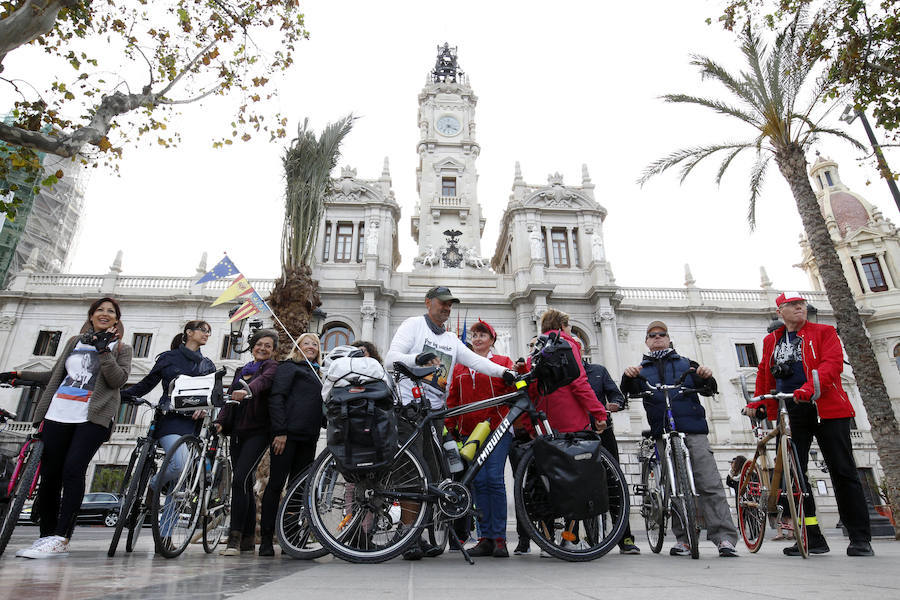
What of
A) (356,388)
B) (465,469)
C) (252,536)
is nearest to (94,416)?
(252,536)

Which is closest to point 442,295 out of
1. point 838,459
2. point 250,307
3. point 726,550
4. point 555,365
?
point 555,365

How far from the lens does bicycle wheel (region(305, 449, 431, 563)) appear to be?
3.03 m

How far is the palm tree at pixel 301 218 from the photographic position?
40.9ft

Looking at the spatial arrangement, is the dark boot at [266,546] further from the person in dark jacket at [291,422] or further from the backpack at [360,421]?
the backpack at [360,421]

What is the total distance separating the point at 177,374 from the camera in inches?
195

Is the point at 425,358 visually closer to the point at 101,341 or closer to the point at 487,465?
the point at 487,465

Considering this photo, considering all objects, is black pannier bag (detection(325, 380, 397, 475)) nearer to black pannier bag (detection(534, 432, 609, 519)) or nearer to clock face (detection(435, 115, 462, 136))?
black pannier bag (detection(534, 432, 609, 519))

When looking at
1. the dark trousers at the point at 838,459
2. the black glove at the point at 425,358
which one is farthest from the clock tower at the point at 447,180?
the black glove at the point at 425,358

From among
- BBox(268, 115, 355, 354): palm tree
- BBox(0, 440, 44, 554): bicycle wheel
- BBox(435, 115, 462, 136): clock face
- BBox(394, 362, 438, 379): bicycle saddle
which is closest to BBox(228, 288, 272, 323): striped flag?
BBox(268, 115, 355, 354): palm tree

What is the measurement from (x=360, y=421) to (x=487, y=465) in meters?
1.47

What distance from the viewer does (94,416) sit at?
400cm

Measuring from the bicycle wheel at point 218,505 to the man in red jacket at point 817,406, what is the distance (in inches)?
187

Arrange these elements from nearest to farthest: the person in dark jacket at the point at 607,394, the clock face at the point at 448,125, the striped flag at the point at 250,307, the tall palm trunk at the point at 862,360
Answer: the person in dark jacket at the point at 607,394, the tall palm trunk at the point at 862,360, the striped flag at the point at 250,307, the clock face at the point at 448,125

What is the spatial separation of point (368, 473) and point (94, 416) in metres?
2.54
